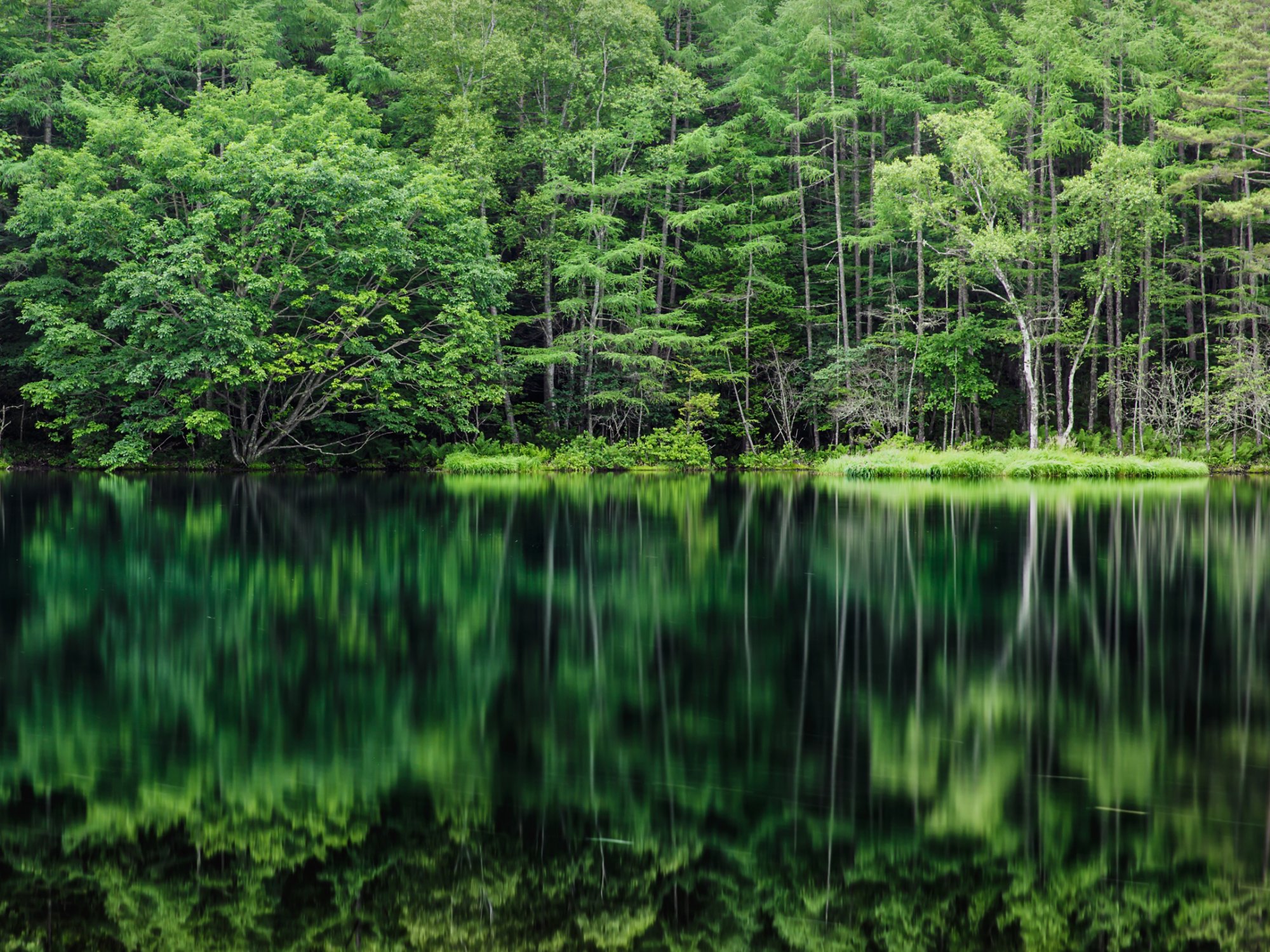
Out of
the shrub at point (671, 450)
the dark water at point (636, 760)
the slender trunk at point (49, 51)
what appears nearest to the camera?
the dark water at point (636, 760)

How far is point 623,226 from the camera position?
3388cm

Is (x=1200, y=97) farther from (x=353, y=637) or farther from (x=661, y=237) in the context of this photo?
(x=353, y=637)

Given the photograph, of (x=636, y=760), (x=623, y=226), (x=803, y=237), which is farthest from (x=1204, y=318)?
(x=636, y=760)

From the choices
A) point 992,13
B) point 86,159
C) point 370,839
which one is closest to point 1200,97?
point 992,13

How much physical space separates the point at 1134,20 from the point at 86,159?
1085 inches

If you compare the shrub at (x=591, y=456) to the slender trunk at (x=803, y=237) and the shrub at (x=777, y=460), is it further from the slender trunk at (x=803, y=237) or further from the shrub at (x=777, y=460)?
the slender trunk at (x=803, y=237)

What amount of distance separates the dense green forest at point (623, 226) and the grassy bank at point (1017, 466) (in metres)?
2.61

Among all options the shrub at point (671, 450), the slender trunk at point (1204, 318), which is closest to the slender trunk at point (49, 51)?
the shrub at point (671, 450)

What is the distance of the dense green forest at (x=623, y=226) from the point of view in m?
26.2

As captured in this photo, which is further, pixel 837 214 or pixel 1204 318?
pixel 837 214

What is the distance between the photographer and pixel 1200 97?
86.8ft

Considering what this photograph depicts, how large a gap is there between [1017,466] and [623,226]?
602 inches

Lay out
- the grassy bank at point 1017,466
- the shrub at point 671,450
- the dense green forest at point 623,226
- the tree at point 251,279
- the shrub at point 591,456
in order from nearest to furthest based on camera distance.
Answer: the grassy bank at point 1017,466
the tree at point 251,279
the dense green forest at point 623,226
the shrub at point 591,456
the shrub at point 671,450

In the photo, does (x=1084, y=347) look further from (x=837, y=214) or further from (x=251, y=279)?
(x=251, y=279)
